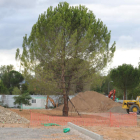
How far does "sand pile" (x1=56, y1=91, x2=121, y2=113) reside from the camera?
44.6m

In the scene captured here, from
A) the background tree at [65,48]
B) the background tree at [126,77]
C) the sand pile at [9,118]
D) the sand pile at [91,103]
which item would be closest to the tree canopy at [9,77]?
the background tree at [126,77]

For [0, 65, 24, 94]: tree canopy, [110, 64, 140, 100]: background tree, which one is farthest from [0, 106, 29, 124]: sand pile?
[0, 65, 24, 94]: tree canopy

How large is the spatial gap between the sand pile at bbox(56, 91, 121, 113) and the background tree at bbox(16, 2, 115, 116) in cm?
1651

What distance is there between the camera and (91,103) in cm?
4697

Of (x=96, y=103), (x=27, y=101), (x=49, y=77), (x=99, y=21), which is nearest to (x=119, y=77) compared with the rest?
(x=96, y=103)

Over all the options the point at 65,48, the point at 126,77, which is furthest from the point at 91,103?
the point at 65,48

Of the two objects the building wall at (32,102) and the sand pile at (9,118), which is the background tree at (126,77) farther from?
the sand pile at (9,118)

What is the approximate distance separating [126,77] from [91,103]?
15940 millimetres

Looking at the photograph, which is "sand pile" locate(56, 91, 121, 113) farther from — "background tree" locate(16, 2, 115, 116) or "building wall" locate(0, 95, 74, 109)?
"background tree" locate(16, 2, 115, 116)

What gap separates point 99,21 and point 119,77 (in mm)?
32340

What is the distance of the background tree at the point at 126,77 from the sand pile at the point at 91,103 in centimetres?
1237

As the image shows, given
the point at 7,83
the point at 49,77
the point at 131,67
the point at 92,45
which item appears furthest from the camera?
the point at 7,83

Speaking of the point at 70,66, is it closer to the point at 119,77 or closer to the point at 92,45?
the point at 92,45

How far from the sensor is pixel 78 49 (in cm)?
2722
